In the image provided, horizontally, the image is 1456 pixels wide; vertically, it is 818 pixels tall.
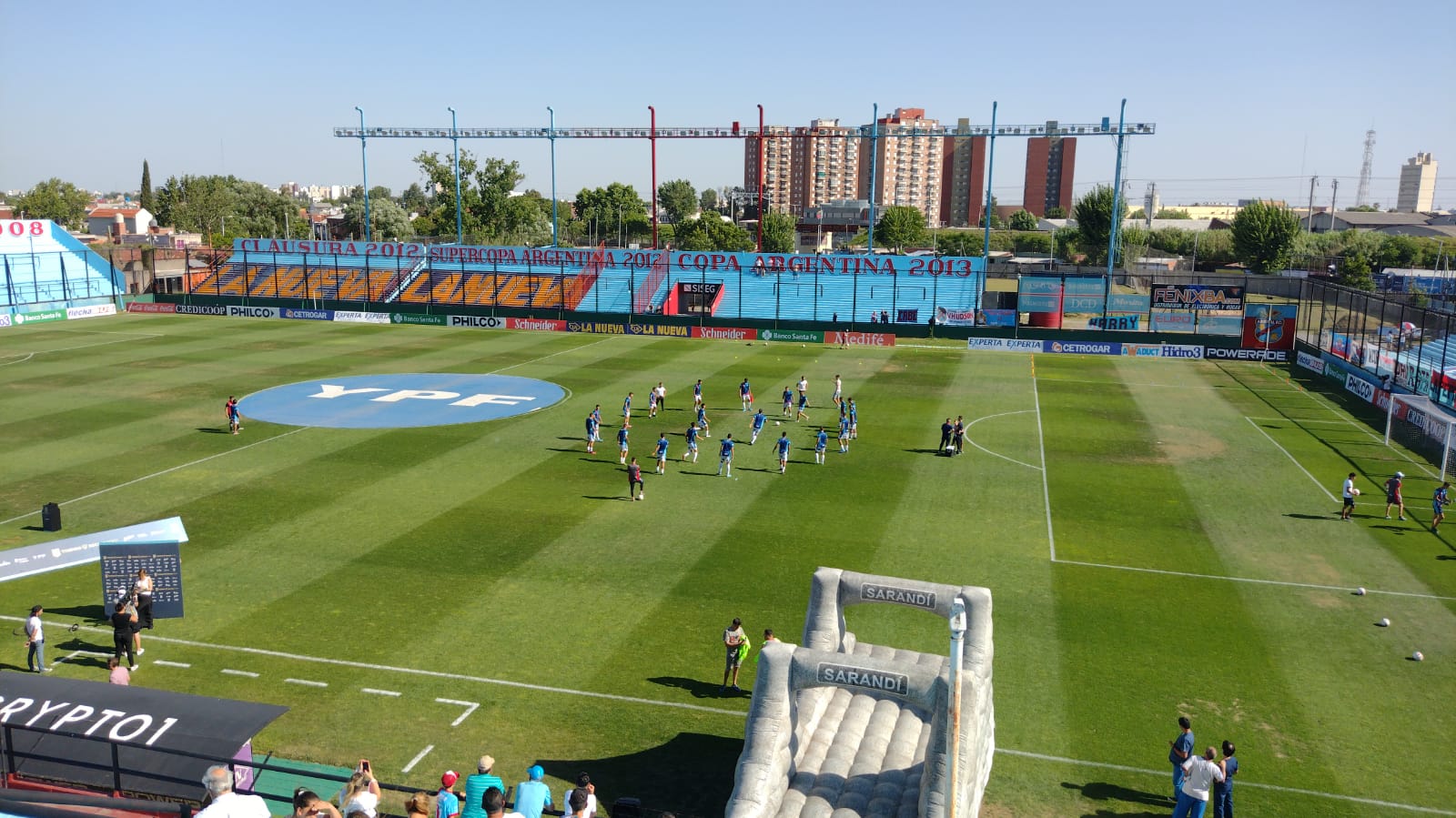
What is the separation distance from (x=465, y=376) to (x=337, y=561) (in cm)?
2642

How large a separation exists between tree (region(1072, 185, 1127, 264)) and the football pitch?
8397cm

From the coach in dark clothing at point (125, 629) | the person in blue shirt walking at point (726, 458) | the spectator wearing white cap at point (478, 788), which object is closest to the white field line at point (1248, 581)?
the person in blue shirt walking at point (726, 458)

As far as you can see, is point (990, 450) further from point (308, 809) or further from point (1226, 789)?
point (308, 809)

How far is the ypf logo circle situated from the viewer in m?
39.6

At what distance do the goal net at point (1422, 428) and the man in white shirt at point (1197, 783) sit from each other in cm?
2465

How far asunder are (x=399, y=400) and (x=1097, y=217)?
341 feet

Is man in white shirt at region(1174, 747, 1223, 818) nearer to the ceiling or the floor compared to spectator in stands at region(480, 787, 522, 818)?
nearer to the floor

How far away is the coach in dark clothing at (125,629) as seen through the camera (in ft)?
61.4

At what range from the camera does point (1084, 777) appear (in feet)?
51.6

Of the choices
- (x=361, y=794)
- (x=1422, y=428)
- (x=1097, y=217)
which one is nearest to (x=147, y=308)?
(x=361, y=794)

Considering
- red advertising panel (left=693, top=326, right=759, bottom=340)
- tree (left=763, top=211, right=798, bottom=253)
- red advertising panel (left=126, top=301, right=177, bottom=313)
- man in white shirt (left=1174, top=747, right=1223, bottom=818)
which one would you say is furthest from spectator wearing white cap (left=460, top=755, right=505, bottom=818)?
tree (left=763, top=211, right=798, bottom=253)

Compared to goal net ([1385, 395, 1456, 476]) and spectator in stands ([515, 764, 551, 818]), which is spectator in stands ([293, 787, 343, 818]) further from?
goal net ([1385, 395, 1456, 476])

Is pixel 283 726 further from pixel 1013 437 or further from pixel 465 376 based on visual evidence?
pixel 465 376

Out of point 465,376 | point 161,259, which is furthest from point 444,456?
point 161,259
